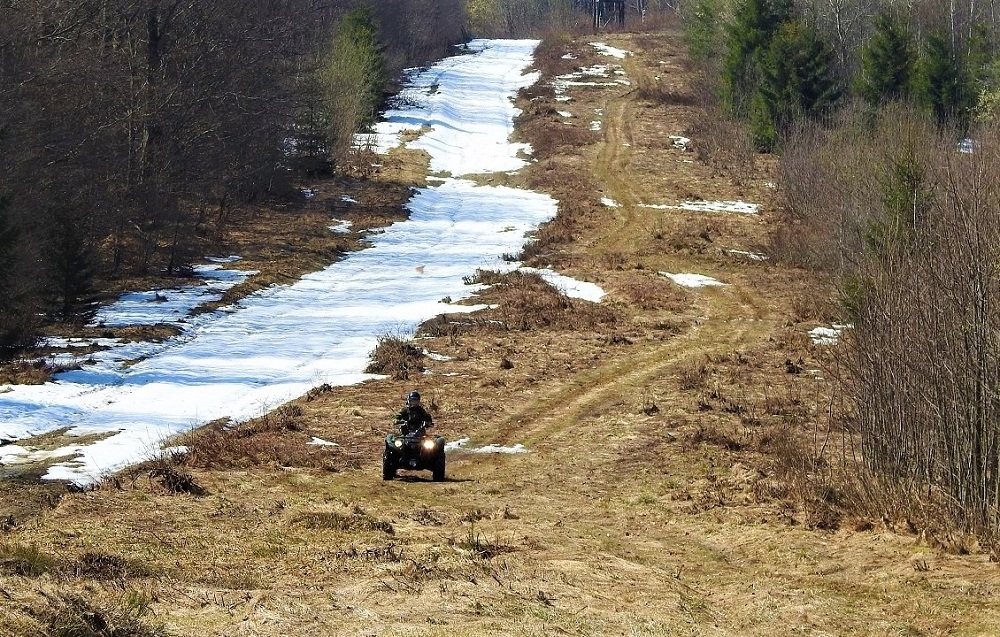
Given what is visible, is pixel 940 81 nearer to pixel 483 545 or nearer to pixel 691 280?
pixel 691 280

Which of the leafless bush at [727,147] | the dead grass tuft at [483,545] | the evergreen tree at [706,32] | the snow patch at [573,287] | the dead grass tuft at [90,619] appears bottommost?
the snow patch at [573,287]

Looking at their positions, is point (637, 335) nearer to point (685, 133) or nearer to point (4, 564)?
point (4, 564)

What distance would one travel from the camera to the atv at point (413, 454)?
15383 mm

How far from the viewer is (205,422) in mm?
19484

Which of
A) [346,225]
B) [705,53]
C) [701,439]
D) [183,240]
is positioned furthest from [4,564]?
[705,53]

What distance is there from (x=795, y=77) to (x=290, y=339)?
36539 mm

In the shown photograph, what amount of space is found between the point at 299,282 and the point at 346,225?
36.4 ft

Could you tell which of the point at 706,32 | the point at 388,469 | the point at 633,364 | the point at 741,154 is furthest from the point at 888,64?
the point at 388,469

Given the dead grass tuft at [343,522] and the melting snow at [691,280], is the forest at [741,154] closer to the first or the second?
the melting snow at [691,280]

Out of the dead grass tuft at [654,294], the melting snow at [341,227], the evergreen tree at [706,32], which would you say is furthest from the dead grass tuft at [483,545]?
the evergreen tree at [706,32]

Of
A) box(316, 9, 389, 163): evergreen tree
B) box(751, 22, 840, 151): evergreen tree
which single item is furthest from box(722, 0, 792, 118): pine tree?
box(316, 9, 389, 163): evergreen tree

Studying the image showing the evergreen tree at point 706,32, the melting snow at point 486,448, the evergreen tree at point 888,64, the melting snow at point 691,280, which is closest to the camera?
the melting snow at point 486,448

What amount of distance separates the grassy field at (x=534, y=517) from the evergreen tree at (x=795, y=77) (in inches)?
1091

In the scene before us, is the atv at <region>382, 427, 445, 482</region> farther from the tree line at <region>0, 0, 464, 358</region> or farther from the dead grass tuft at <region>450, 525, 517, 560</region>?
the tree line at <region>0, 0, 464, 358</region>
